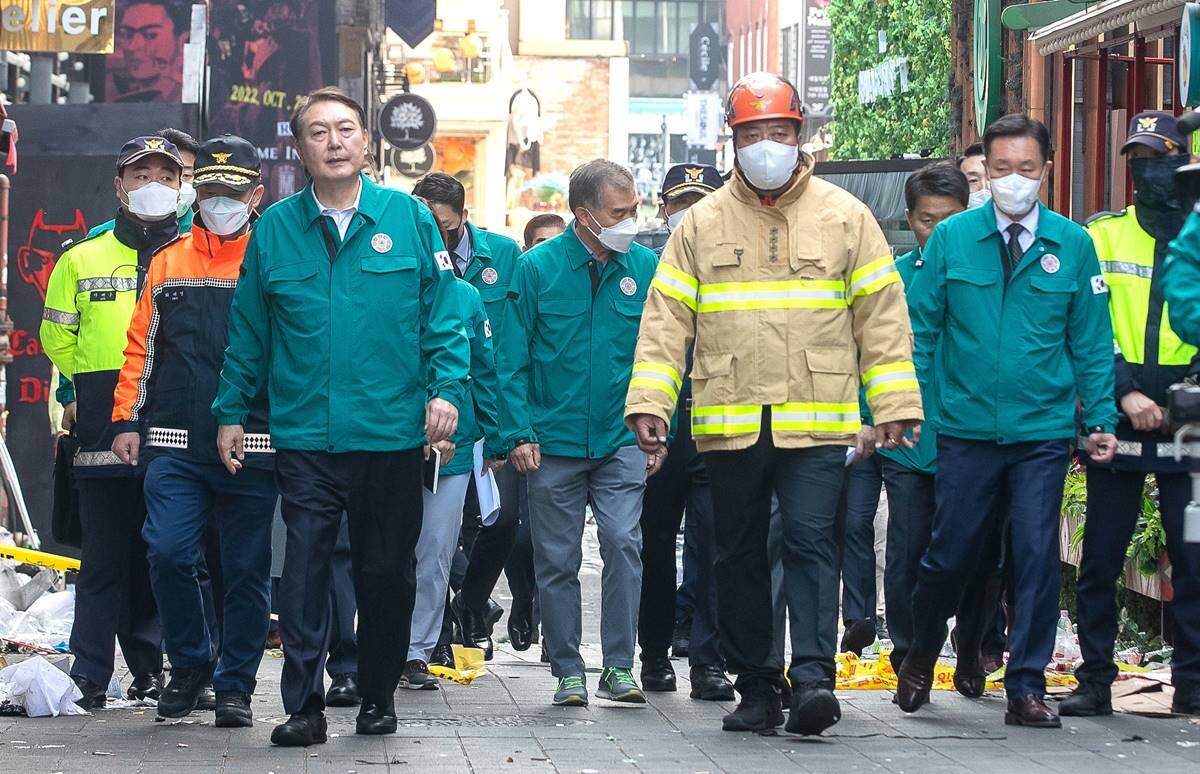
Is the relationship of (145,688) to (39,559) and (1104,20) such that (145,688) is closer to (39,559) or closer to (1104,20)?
(39,559)

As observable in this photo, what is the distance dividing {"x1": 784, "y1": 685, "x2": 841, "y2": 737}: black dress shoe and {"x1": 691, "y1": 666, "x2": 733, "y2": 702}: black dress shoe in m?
1.32

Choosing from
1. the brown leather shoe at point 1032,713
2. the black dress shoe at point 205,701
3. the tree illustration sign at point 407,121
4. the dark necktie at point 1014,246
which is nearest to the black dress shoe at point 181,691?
the black dress shoe at point 205,701

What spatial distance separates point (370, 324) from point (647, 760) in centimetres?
168

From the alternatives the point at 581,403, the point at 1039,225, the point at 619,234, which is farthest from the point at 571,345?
the point at 1039,225

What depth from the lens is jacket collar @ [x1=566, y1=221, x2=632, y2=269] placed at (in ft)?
28.7

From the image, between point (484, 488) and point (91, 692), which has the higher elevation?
point (484, 488)

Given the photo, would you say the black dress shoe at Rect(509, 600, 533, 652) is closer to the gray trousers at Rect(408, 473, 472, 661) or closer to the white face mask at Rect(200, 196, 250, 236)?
the gray trousers at Rect(408, 473, 472, 661)

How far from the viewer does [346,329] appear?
7215mm

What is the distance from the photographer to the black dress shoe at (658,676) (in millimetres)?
9039

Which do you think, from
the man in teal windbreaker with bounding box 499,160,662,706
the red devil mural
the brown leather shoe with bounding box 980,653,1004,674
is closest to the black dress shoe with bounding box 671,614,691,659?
the brown leather shoe with bounding box 980,653,1004,674

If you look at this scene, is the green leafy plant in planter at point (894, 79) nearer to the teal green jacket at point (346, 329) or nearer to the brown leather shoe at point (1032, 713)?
the brown leather shoe at point (1032, 713)

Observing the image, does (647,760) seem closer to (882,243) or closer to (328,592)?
(328,592)

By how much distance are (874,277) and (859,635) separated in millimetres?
3377

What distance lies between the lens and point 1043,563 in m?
7.81
